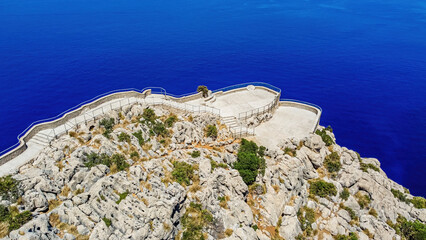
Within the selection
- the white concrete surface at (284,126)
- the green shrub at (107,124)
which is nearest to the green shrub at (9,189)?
the green shrub at (107,124)

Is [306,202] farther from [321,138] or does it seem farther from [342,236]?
[321,138]

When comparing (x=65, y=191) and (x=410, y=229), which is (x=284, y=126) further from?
(x=65, y=191)

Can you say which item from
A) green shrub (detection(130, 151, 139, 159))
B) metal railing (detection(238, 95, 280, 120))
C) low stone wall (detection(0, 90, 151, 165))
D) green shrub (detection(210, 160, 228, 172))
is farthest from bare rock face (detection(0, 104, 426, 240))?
metal railing (detection(238, 95, 280, 120))

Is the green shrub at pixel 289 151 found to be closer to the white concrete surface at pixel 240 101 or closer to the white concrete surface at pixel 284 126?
the white concrete surface at pixel 284 126

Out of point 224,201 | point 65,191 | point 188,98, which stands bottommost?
point 65,191

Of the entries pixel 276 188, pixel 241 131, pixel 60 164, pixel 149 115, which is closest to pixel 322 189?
pixel 276 188

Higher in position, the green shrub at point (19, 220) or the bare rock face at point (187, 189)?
the bare rock face at point (187, 189)
